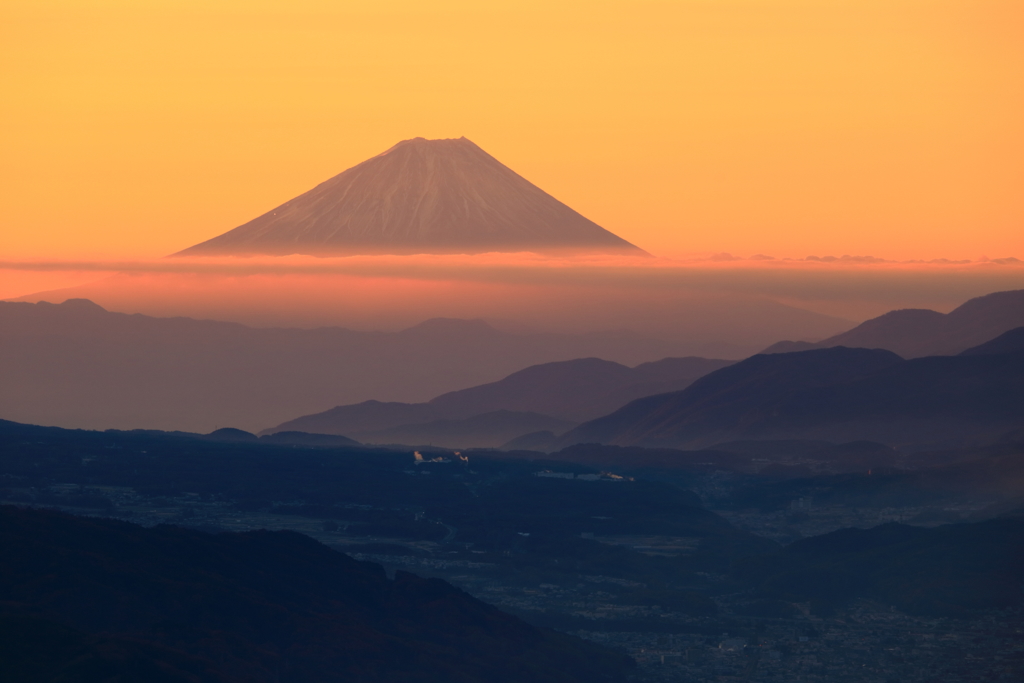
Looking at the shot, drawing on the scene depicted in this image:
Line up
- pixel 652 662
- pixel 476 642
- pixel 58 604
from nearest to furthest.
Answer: pixel 58 604, pixel 476 642, pixel 652 662

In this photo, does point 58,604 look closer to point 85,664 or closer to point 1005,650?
point 85,664

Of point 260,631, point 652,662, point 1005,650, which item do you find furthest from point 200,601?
point 1005,650

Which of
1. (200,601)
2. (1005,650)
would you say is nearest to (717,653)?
(1005,650)

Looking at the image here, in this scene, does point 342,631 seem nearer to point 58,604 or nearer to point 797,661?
point 58,604

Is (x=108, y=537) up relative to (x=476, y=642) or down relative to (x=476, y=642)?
up

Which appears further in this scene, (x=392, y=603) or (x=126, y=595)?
(x=392, y=603)

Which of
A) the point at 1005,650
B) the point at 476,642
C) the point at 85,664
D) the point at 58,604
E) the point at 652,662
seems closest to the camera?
the point at 85,664
